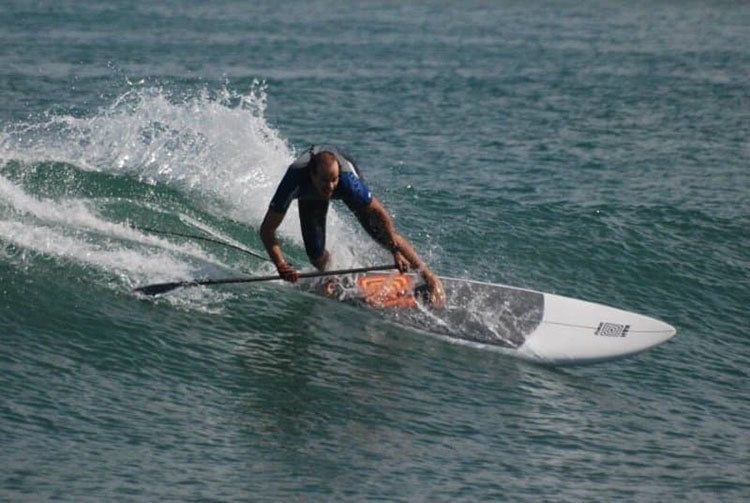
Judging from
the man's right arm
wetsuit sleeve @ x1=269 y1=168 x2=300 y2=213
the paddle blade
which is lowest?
the paddle blade

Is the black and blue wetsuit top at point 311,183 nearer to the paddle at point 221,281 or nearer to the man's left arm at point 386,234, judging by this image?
the man's left arm at point 386,234

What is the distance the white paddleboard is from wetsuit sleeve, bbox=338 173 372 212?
1.46 m

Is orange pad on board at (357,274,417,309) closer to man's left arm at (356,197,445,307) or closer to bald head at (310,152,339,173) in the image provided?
man's left arm at (356,197,445,307)

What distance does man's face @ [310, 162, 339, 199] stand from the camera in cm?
1036

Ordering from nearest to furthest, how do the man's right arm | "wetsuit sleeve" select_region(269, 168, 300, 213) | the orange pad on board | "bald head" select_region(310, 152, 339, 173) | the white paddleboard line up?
"bald head" select_region(310, 152, 339, 173) < "wetsuit sleeve" select_region(269, 168, 300, 213) < the man's right arm < the white paddleboard < the orange pad on board

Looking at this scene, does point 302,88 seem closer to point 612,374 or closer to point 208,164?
point 208,164

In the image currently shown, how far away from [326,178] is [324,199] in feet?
2.66

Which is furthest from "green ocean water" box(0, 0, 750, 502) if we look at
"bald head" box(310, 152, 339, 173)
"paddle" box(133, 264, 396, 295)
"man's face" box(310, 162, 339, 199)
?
"bald head" box(310, 152, 339, 173)

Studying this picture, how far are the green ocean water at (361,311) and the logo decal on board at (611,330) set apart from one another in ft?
1.41

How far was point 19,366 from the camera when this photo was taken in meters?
10.3

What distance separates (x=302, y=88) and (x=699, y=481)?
61.7 feet

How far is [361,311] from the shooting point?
475 inches

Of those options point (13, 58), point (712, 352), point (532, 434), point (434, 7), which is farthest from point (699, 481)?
point (434, 7)

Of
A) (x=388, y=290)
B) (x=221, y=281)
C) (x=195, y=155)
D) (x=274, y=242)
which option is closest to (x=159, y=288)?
(x=221, y=281)
